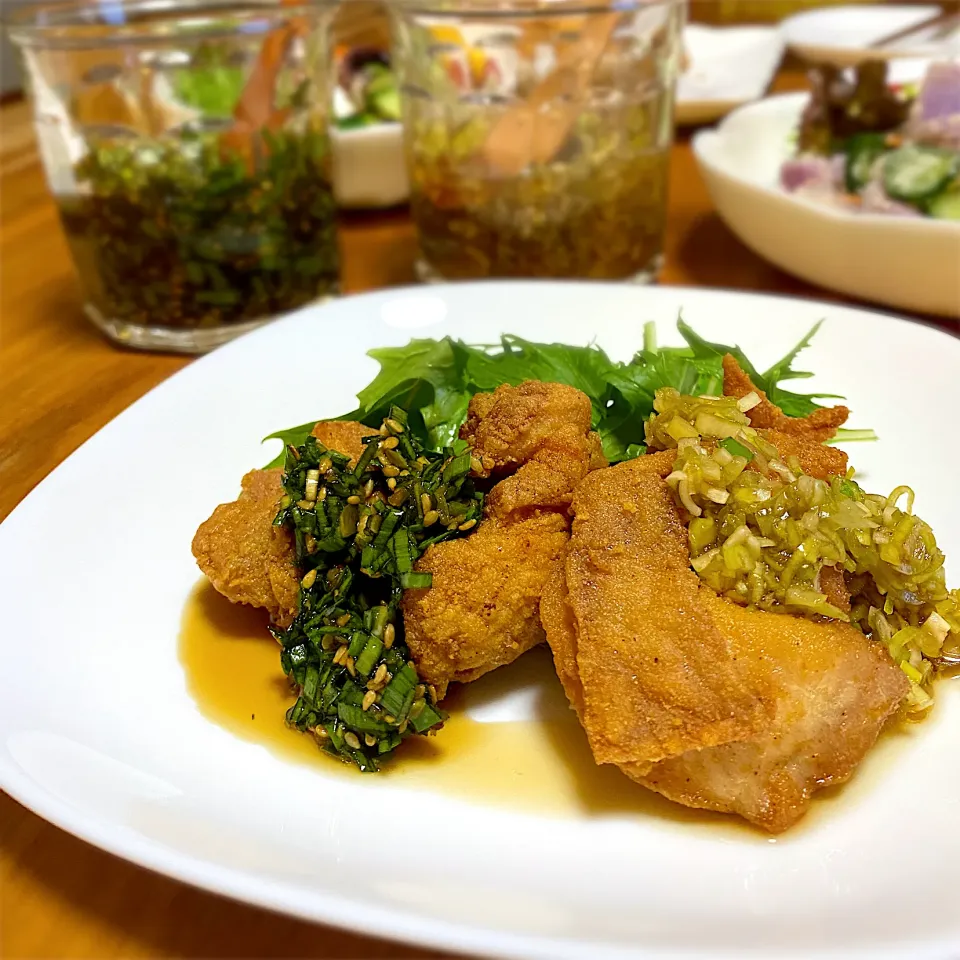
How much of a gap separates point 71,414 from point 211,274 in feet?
2.29

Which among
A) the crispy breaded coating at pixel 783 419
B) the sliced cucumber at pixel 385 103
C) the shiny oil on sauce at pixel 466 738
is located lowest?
Answer: the shiny oil on sauce at pixel 466 738

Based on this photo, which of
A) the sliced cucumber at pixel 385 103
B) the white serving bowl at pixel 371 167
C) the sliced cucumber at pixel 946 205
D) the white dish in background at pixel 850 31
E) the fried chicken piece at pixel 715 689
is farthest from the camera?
the white dish in background at pixel 850 31

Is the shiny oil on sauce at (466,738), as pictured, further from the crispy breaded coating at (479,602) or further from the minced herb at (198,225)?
the minced herb at (198,225)

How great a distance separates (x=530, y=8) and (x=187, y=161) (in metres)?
1.24

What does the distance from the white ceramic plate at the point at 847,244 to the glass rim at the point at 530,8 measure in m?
0.72

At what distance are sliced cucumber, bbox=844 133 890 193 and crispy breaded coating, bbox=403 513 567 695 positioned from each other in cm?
276

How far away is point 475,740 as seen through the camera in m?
1.71

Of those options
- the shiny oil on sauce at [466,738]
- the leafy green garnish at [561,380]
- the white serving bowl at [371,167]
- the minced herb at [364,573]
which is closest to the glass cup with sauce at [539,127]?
the white serving bowl at [371,167]

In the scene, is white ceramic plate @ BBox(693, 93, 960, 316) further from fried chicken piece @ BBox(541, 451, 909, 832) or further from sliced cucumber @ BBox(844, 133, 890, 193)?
fried chicken piece @ BBox(541, 451, 909, 832)

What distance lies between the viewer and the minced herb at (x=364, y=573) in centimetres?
162

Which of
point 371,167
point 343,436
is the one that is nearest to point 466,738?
point 343,436

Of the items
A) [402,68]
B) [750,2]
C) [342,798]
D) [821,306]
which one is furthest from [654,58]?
[750,2]

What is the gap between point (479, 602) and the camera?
1696 millimetres

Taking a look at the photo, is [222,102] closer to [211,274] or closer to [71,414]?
[211,274]
